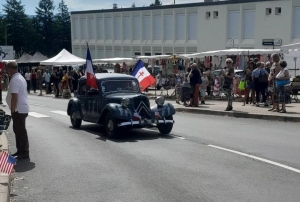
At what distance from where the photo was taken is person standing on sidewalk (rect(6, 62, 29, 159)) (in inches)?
371

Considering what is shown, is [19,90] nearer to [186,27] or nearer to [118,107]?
[118,107]

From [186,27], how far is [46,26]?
157 ft

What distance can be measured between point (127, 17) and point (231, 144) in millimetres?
50872

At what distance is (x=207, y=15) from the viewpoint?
50688 mm

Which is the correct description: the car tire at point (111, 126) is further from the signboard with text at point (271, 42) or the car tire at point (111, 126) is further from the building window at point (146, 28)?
the building window at point (146, 28)

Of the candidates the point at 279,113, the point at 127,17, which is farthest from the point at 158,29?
the point at 279,113

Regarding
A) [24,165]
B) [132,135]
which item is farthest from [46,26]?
[24,165]

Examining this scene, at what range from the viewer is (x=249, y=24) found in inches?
1853

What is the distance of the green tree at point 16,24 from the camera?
85938 millimetres

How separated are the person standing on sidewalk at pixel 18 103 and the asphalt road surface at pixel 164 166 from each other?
423mm

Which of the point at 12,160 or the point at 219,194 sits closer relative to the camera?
the point at 219,194

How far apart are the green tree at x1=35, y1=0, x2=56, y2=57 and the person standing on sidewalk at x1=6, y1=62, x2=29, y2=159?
82.4 meters

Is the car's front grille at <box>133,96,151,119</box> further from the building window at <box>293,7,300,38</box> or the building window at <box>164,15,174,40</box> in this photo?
the building window at <box>164,15,174,40</box>

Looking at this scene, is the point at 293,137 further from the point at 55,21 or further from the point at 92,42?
the point at 55,21
